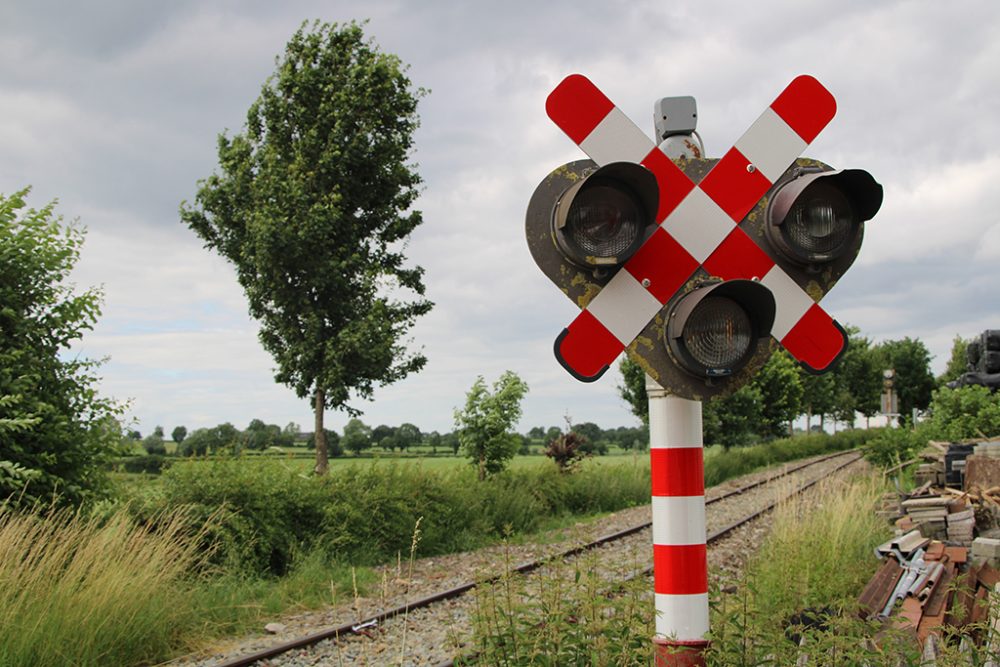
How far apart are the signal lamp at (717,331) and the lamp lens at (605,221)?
0.25m

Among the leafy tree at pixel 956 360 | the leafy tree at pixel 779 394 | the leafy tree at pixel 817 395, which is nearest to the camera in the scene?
the leafy tree at pixel 779 394

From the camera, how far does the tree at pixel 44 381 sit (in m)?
7.79

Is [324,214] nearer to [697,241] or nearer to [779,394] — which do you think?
[697,241]

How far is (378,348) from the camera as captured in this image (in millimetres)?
18875

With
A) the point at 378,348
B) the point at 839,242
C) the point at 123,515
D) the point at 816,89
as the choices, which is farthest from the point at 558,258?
the point at 378,348

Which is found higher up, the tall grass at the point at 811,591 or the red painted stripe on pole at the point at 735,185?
the red painted stripe on pole at the point at 735,185

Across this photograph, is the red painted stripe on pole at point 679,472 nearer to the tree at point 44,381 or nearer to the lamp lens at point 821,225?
the lamp lens at point 821,225

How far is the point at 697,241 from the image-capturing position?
Answer: 8.43 ft

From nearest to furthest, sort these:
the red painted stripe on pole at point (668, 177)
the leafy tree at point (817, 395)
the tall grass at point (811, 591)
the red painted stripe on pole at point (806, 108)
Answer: the red painted stripe on pole at point (668, 177) → the red painted stripe on pole at point (806, 108) → the tall grass at point (811, 591) → the leafy tree at point (817, 395)

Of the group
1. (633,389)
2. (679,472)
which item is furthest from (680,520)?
(633,389)

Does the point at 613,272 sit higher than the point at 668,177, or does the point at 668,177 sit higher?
the point at 668,177

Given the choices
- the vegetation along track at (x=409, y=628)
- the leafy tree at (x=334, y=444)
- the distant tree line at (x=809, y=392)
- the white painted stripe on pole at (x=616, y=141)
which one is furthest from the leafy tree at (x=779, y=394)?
the white painted stripe on pole at (x=616, y=141)

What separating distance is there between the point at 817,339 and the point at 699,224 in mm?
526

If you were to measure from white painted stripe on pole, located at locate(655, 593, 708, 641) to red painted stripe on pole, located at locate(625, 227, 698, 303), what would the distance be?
3.03 ft
